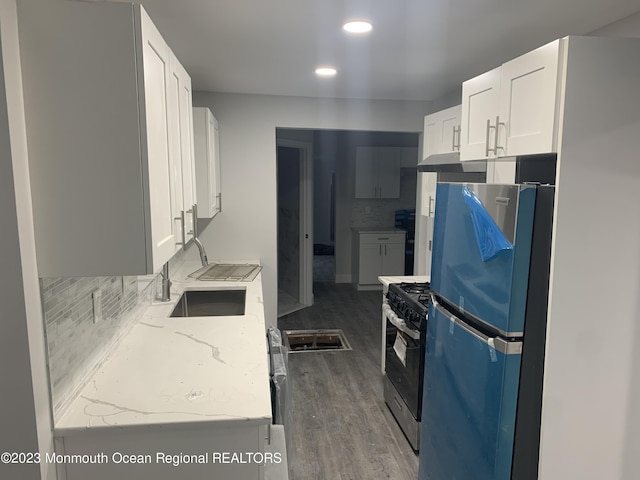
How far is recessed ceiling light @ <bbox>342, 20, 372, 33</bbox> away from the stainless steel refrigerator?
2.73ft

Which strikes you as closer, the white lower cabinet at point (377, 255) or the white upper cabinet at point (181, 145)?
the white upper cabinet at point (181, 145)

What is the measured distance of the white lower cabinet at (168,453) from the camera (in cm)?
133

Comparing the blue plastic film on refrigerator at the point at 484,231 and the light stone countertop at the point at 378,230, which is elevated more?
the blue plastic film on refrigerator at the point at 484,231

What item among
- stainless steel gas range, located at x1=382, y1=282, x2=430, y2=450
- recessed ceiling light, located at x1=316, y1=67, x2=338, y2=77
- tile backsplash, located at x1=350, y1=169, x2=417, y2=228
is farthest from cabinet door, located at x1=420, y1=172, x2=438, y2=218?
tile backsplash, located at x1=350, y1=169, x2=417, y2=228

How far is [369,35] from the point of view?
2170 mm

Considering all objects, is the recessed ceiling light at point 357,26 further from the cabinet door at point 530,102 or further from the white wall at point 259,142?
the white wall at point 259,142

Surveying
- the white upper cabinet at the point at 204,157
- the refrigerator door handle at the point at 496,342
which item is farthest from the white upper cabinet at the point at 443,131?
the white upper cabinet at the point at 204,157

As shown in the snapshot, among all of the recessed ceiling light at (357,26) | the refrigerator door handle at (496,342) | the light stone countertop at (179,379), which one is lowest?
the light stone countertop at (179,379)

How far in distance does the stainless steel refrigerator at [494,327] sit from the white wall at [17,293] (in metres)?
1.47

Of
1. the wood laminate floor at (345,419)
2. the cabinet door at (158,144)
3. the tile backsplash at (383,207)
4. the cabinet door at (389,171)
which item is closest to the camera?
the cabinet door at (158,144)

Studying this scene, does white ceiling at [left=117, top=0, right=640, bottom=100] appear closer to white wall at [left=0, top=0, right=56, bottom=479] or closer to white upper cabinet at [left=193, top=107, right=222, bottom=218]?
white upper cabinet at [left=193, top=107, right=222, bottom=218]

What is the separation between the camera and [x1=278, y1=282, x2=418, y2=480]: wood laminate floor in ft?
8.21

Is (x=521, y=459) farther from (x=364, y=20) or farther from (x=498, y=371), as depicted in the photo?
(x=364, y=20)

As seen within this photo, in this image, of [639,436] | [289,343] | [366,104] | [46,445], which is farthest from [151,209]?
[289,343]
